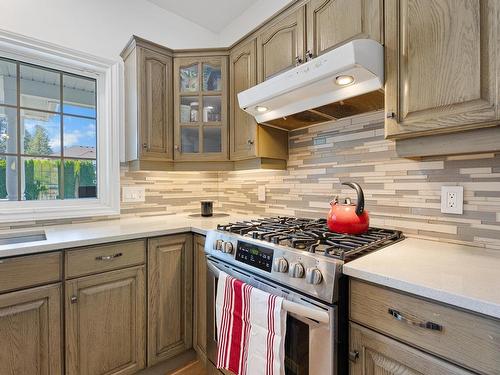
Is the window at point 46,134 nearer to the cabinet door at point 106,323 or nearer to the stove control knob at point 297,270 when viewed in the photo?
the cabinet door at point 106,323

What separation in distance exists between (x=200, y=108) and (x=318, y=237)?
1347 millimetres

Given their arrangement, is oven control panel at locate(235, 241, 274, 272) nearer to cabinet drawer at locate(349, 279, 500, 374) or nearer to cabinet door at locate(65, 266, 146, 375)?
cabinet drawer at locate(349, 279, 500, 374)

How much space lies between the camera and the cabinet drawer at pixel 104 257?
4.41 feet

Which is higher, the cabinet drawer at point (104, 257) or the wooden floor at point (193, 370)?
the cabinet drawer at point (104, 257)

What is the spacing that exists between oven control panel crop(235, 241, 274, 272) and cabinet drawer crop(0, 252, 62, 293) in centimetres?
86

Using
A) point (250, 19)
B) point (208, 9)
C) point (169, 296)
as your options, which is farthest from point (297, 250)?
point (208, 9)

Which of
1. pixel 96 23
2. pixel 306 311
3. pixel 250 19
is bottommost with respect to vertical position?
pixel 306 311

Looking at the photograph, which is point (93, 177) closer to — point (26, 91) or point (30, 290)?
point (26, 91)

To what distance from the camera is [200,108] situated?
2.06 m

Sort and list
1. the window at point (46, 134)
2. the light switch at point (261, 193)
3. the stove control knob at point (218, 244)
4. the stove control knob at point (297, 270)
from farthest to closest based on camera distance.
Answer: the light switch at point (261, 193)
the window at point (46, 134)
the stove control knob at point (218, 244)
the stove control knob at point (297, 270)

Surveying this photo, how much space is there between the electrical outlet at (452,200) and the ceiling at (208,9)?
1.99m

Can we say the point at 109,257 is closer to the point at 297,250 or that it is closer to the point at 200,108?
the point at 297,250

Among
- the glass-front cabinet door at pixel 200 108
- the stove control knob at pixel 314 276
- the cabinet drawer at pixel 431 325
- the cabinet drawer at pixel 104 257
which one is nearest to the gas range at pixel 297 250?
the stove control knob at pixel 314 276

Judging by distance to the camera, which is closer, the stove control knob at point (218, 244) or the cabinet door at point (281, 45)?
the stove control knob at point (218, 244)
